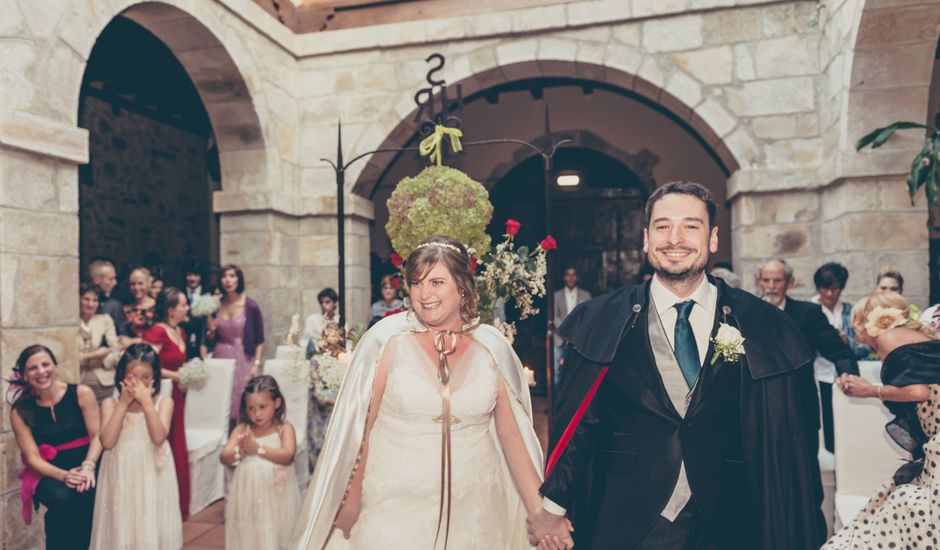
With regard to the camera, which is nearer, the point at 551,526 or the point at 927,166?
the point at 551,526

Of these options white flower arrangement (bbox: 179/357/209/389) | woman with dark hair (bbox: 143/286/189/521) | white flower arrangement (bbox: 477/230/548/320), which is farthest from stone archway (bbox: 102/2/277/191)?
white flower arrangement (bbox: 477/230/548/320)

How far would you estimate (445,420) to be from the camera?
2.12m

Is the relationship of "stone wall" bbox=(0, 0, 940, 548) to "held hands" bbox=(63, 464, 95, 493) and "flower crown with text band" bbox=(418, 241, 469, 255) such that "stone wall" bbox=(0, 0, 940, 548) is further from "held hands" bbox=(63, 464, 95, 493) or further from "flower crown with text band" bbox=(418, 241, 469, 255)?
A: "flower crown with text band" bbox=(418, 241, 469, 255)

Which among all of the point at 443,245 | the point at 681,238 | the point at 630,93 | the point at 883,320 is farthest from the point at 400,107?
the point at 681,238

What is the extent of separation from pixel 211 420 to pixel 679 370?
365cm

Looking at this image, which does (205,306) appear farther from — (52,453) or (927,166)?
(927,166)

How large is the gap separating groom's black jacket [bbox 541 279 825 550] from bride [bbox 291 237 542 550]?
1.13 feet

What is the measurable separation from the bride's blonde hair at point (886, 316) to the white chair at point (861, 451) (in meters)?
0.44

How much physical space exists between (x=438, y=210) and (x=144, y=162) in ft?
26.5

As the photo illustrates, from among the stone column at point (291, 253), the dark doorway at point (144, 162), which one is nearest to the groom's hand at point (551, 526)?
the stone column at point (291, 253)

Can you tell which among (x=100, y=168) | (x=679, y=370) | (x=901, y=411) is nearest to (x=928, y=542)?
(x=901, y=411)

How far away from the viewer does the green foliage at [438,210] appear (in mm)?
2801

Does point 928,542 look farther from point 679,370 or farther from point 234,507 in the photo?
point 234,507

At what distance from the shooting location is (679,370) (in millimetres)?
1814
